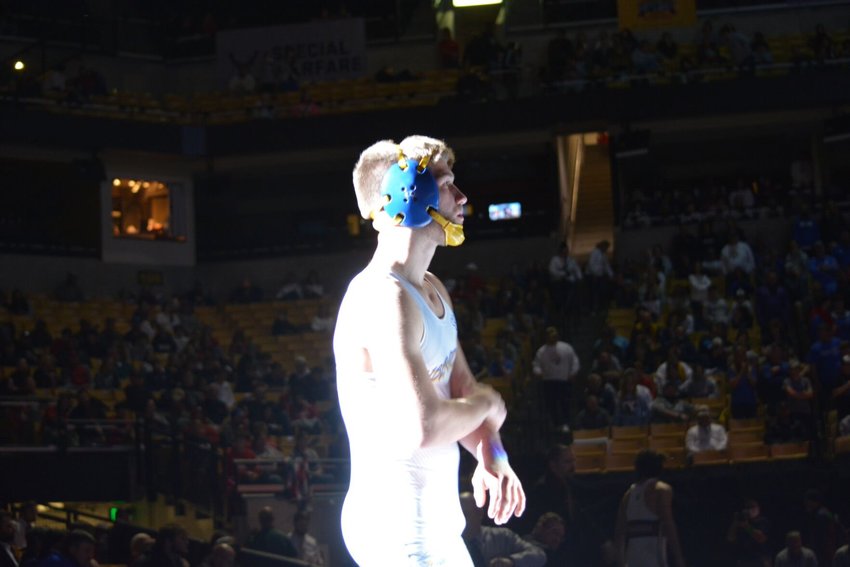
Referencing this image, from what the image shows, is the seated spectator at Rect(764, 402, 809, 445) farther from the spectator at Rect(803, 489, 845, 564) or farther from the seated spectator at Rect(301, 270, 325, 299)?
the seated spectator at Rect(301, 270, 325, 299)

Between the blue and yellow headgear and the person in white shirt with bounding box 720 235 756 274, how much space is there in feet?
59.2

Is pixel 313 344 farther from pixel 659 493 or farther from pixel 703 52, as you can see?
pixel 659 493

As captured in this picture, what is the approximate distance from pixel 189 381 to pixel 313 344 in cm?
424

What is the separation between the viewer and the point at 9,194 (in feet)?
88.3

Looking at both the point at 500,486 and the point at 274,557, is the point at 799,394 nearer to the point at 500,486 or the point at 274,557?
the point at 274,557

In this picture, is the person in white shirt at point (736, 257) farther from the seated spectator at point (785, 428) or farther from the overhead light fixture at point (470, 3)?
the overhead light fixture at point (470, 3)

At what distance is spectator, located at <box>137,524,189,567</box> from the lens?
10141mm

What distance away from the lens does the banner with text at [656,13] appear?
883 inches

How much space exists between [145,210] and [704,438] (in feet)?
54.0

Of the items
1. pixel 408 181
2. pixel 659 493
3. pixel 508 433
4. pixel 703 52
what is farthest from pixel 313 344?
pixel 408 181

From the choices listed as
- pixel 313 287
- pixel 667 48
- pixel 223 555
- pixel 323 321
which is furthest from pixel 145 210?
pixel 223 555

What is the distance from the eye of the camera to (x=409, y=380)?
334 centimetres

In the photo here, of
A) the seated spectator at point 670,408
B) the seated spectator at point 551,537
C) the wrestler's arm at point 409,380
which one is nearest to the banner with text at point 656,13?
the seated spectator at point 670,408

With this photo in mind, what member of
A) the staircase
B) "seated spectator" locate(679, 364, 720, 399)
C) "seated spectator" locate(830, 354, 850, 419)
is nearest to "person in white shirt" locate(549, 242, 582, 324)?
"seated spectator" locate(679, 364, 720, 399)
